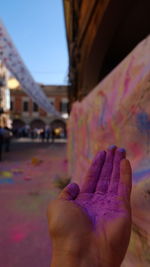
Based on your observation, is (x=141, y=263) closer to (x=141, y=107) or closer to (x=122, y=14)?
(x=141, y=107)

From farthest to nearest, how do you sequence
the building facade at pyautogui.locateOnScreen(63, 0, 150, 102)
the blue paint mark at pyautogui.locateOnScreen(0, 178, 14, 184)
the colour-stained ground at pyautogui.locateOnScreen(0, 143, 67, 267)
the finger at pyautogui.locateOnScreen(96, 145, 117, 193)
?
the blue paint mark at pyautogui.locateOnScreen(0, 178, 14, 184) → the building facade at pyautogui.locateOnScreen(63, 0, 150, 102) → the colour-stained ground at pyautogui.locateOnScreen(0, 143, 67, 267) → the finger at pyautogui.locateOnScreen(96, 145, 117, 193)

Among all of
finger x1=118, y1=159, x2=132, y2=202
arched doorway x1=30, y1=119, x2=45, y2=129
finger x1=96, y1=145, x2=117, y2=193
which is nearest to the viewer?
finger x1=118, y1=159, x2=132, y2=202

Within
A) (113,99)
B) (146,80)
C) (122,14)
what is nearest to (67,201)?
(146,80)

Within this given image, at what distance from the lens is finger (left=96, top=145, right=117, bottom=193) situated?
118 centimetres

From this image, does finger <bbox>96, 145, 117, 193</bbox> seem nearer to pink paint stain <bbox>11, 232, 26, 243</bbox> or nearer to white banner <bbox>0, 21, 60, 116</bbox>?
pink paint stain <bbox>11, 232, 26, 243</bbox>

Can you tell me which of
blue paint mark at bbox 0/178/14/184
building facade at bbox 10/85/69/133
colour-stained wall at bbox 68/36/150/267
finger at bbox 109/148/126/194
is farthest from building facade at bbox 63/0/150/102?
building facade at bbox 10/85/69/133

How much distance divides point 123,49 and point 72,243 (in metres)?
5.34

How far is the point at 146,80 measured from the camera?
130cm

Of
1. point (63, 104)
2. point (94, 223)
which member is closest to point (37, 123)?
point (63, 104)

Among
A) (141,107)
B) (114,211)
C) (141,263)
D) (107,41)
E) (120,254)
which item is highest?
(107,41)

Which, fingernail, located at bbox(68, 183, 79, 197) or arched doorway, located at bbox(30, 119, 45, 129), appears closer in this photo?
fingernail, located at bbox(68, 183, 79, 197)

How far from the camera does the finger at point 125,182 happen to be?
1082 millimetres

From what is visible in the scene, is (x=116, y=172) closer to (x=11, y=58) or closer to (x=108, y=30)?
(x=108, y=30)

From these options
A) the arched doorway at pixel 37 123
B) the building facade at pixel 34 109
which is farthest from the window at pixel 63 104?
the arched doorway at pixel 37 123
